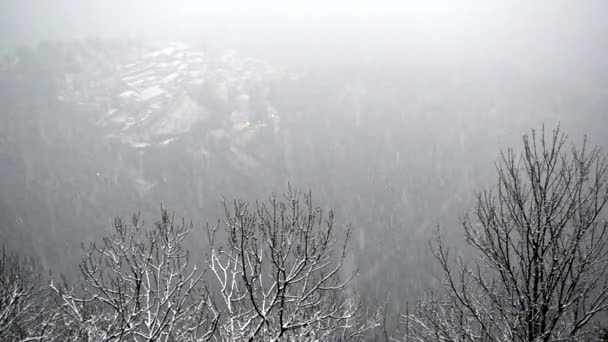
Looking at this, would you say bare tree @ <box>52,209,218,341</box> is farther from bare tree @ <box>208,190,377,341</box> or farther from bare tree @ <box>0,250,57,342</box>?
bare tree @ <box>0,250,57,342</box>

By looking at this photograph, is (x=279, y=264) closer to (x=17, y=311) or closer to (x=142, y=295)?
(x=142, y=295)

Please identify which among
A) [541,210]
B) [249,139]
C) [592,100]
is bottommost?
[541,210]

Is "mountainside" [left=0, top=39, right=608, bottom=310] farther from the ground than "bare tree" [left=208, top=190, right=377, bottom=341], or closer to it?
farther from the ground

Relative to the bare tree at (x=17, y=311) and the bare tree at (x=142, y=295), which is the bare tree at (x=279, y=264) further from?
the bare tree at (x=17, y=311)

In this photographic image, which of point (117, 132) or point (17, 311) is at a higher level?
point (117, 132)

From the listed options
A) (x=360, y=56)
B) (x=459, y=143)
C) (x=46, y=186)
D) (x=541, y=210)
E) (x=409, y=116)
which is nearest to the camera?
(x=541, y=210)

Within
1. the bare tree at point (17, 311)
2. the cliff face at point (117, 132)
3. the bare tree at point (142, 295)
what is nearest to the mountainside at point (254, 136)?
the cliff face at point (117, 132)

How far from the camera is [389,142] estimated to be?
157375 millimetres

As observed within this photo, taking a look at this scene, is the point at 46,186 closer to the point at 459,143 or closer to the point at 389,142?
the point at 389,142

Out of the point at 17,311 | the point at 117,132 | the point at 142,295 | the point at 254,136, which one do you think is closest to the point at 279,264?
the point at 142,295

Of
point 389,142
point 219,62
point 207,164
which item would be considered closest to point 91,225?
point 207,164

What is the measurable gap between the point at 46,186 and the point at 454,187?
13837 centimetres

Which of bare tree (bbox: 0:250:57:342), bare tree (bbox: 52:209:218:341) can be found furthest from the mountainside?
bare tree (bbox: 52:209:218:341)

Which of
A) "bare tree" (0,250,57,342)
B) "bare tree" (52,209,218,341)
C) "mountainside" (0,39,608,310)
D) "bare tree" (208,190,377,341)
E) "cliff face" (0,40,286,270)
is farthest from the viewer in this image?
"mountainside" (0,39,608,310)
